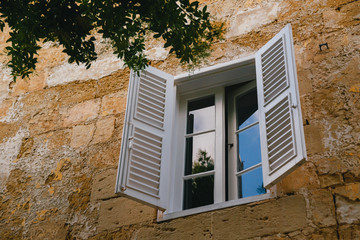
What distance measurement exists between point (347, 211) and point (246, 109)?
57.5 inches

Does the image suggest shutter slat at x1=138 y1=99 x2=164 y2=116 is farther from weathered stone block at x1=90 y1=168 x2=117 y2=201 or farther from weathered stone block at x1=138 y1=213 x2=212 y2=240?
weathered stone block at x1=138 y1=213 x2=212 y2=240

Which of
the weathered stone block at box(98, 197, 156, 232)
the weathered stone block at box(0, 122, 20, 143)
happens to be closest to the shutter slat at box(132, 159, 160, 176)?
the weathered stone block at box(98, 197, 156, 232)

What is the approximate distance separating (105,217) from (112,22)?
1619 mm

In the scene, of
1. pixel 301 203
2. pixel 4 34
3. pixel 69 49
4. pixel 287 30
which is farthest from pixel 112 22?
pixel 4 34

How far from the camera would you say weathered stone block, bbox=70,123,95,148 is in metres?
5.21

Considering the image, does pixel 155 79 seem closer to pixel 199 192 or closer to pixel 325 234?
pixel 199 192

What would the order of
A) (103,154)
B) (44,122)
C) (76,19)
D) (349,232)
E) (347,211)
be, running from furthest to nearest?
1. (44,122)
2. (103,154)
3. (76,19)
4. (347,211)
5. (349,232)

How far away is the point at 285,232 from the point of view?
12.7ft

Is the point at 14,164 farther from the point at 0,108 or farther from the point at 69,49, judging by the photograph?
the point at 69,49

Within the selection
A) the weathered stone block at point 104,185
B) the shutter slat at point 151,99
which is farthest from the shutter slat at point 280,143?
the weathered stone block at point 104,185

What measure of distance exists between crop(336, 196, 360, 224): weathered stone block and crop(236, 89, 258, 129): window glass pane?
1187 mm

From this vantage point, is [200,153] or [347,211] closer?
[347,211]

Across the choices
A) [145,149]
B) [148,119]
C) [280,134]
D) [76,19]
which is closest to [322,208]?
[280,134]

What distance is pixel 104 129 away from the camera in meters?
5.21
